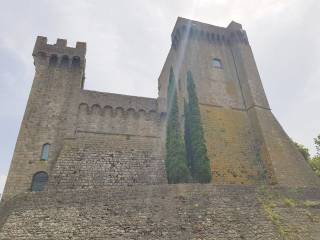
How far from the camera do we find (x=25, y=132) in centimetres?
1722

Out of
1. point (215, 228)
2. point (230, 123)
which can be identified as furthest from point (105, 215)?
point (230, 123)

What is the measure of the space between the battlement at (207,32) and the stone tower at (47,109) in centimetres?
844

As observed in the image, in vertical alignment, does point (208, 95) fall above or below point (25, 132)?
above

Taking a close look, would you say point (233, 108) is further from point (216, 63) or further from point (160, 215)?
point (160, 215)

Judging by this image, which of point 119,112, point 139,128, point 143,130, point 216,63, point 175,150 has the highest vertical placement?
point 216,63

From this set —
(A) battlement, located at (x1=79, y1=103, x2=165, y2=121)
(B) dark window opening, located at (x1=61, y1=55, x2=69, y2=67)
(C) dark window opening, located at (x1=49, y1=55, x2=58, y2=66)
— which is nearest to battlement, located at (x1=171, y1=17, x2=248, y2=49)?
(A) battlement, located at (x1=79, y1=103, x2=165, y2=121)

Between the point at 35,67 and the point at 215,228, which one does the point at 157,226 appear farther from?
the point at 35,67

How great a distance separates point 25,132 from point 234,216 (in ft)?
45.8

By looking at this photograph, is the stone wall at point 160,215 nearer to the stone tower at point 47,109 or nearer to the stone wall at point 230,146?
the stone wall at point 230,146

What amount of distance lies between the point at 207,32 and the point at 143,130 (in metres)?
11.3

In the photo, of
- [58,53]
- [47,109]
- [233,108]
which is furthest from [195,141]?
[58,53]

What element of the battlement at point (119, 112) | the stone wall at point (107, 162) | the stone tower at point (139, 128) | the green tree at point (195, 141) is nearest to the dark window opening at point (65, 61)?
the stone tower at point (139, 128)

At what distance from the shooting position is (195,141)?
56.5 ft

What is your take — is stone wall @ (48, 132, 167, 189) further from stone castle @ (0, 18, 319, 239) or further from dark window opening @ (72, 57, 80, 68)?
dark window opening @ (72, 57, 80, 68)
